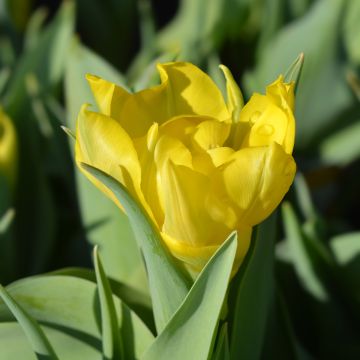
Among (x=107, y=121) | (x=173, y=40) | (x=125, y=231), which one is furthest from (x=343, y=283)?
(x=173, y=40)

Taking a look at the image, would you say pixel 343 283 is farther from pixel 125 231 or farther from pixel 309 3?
pixel 309 3

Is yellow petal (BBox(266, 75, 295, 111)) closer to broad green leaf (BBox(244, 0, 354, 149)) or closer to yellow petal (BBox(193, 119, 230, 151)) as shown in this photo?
yellow petal (BBox(193, 119, 230, 151))

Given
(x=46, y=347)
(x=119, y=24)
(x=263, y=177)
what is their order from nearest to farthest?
(x=263, y=177)
(x=46, y=347)
(x=119, y=24)

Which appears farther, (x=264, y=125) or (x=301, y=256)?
(x=301, y=256)

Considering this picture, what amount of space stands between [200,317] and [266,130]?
0.48ft

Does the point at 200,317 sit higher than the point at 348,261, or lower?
higher

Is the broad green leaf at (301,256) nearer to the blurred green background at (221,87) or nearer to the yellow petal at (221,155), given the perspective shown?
the blurred green background at (221,87)

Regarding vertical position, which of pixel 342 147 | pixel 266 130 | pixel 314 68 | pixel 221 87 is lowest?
pixel 342 147

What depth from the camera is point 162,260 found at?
583 mm

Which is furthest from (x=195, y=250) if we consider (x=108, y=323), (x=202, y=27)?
(x=202, y=27)

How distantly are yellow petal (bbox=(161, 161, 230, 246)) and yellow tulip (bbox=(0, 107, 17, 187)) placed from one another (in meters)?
0.41

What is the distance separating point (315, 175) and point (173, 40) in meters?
0.34

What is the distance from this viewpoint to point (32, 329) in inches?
24.7

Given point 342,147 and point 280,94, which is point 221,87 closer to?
point 342,147
